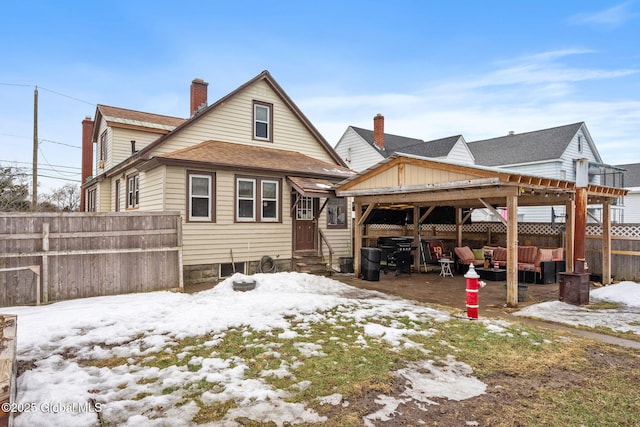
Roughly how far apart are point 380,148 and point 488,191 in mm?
17165

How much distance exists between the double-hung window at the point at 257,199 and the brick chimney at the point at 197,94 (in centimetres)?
561

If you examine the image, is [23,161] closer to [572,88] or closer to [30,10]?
[30,10]

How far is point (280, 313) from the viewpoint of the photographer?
7004mm

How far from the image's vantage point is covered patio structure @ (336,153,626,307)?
8008 millimetres

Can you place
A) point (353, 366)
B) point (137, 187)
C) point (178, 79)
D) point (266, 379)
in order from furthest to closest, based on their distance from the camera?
point (178, 79) → point (137, 187) → point (353, 366) → point (266, 379)

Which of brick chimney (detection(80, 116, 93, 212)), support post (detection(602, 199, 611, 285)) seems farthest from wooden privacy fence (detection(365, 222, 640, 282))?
brick chimney (detection(80, 116, 93, 212))

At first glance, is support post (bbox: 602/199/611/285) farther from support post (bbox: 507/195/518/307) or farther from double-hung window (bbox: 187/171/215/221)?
double-hung window (bbox: 187/171/215/221)

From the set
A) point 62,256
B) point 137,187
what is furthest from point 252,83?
point 62,256

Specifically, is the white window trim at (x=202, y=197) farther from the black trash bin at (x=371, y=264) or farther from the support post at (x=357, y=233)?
the black trash bin at (x=371, y=264)

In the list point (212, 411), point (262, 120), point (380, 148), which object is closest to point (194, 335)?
point (212, 411)

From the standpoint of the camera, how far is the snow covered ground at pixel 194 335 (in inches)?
132

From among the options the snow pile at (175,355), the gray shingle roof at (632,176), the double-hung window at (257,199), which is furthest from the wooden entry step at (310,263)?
the gray shingle roof at (632,176)

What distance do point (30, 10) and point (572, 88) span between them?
24337 millimetres

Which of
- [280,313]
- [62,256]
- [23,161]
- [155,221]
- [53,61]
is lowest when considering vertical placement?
[280,313]
